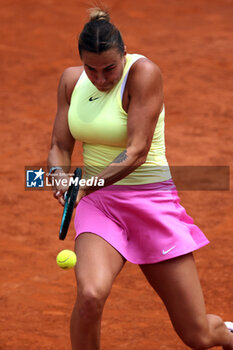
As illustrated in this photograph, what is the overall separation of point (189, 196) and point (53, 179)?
155 inches

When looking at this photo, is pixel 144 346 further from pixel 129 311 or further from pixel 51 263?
pixel 51 263

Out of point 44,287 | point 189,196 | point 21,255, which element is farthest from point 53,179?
point 189,196

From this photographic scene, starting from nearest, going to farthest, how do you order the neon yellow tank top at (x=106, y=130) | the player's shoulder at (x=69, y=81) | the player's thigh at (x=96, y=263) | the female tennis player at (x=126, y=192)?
the player's thigh at (x=96, y=263), the female tennis player at (x=126, y=192), the neon yellow tank top at (x=106, y=130), the player's shoulder at (x=69, y=81)

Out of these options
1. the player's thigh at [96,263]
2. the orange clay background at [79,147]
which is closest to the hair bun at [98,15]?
the player's thigh at [96,263]

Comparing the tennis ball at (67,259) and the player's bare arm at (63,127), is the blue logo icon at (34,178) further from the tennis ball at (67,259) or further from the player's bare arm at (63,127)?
the tennis ball at (67,259)

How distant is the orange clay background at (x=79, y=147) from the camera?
18.1 feet

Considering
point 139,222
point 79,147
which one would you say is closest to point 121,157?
point 139,222

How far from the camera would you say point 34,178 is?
4.18 meters

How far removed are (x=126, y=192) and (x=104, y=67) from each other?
715 millimetres

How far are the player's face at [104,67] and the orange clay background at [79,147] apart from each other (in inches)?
83.3

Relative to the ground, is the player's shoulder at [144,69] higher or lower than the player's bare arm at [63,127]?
higher

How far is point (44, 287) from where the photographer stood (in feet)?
19.7

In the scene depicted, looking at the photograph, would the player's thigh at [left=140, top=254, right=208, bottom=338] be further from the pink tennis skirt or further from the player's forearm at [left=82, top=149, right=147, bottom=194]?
the player's forearm at [left=82, top=149, right=147, bottom=194]

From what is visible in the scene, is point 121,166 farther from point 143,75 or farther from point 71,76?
point 71,76
